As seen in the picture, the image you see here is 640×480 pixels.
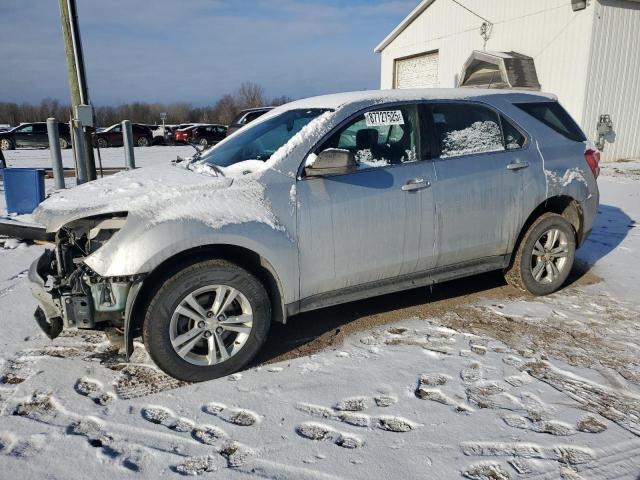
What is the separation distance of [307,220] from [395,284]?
3.12ft

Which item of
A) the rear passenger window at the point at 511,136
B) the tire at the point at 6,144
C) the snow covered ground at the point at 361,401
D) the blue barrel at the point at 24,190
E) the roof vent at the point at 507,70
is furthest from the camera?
the tire at the point at 6,144

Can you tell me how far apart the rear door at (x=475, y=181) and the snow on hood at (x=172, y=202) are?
1.45 metres

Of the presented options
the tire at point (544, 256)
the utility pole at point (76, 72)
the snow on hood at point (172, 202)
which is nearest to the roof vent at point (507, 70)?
the utility pole at point (76, 72)

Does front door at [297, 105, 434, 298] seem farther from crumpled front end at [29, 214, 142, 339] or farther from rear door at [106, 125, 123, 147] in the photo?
rear door at [106, 125, 123, 147]

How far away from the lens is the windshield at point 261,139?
380 cm

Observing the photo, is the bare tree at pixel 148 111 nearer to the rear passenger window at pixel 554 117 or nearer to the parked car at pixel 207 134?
the parked car at pixel 207 134

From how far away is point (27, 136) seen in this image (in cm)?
2650

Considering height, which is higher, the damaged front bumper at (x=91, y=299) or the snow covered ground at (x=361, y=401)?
the damaged front bumper at (x=91, y=299)

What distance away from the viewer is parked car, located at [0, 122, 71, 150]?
85.6 feet

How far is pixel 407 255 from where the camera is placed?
3889mm

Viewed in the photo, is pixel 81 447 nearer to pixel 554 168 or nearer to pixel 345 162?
pixel 345 162

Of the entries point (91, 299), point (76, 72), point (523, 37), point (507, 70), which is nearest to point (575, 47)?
point (507, 70)

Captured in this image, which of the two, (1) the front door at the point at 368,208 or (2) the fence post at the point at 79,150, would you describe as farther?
(2) the fence post at the point at 79,150

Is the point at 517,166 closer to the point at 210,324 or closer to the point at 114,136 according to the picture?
the point at 210,324
